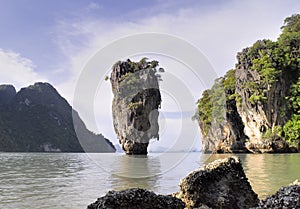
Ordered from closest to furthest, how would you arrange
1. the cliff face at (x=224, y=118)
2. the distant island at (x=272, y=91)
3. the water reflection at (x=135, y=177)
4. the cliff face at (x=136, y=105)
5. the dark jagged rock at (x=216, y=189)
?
1. the dark jagged rock at (x=216, y=189)
2. the water reflection at (x=135, y=177)
3. the distant island at (x=272, y=91)
4. the cliff face at (x=224, y=118)
5. the cliff face at (x=136, y=105)

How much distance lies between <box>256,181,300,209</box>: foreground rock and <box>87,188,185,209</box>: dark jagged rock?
152cm

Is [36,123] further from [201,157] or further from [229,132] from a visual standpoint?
[201,157]

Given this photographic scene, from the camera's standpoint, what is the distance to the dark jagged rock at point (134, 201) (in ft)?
11.2

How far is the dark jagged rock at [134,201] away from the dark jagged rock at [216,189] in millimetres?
941

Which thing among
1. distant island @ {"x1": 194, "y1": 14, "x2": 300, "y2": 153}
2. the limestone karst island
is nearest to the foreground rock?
the limestone karst island

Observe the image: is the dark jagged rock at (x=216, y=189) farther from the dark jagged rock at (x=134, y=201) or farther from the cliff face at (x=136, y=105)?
the cliff face at (x=136, y=105)

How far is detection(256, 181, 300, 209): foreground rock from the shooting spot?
2.29 m

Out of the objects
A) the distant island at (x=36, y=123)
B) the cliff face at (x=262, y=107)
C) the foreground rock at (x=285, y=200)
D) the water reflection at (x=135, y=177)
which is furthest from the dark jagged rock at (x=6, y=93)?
the foreground rock at (x=285, y=200)

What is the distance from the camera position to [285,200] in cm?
235

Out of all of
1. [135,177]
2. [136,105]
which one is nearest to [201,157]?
[136,105]

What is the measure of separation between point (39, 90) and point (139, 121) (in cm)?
8741

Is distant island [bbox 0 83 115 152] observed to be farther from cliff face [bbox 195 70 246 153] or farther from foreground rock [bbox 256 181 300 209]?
foreground rock [bbox 256 181 300 209]

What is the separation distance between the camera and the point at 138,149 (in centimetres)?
4109

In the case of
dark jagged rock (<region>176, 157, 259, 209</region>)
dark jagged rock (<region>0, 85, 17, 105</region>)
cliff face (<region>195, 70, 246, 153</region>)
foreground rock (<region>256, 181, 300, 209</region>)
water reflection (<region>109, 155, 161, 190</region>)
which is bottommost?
water reflection (<region>109, 155, 161, 190</region>)
